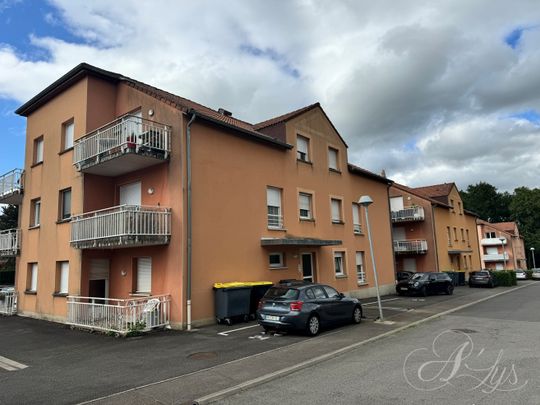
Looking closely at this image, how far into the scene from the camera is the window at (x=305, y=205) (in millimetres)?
18578

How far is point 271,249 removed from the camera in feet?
53.4

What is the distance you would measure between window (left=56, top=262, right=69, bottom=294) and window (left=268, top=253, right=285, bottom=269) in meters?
7.97

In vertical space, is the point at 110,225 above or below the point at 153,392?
above

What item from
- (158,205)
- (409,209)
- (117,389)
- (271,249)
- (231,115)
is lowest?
(117,389)

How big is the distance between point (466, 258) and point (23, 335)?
3958 cm

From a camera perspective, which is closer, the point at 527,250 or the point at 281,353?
the point at 281,353

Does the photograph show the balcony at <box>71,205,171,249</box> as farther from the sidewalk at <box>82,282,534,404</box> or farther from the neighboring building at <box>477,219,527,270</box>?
the neighboring building at <box>477,219,527,270</box>

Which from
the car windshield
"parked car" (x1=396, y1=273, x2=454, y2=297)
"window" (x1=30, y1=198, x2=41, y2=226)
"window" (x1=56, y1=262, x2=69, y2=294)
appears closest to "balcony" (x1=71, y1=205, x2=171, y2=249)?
"window" (x1=56, y1=262, x2=69, y2=294)

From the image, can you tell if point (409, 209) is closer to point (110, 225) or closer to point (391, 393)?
point (110, 225)

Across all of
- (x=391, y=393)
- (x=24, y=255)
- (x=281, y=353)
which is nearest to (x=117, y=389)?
(x=281, y=353)

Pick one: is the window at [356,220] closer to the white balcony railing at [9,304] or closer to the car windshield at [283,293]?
the car windshield at [283,293]

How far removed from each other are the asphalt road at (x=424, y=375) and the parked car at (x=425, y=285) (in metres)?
11.8

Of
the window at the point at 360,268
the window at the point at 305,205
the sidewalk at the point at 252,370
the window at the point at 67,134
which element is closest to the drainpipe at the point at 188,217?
the sidewalk at the point at 252,370

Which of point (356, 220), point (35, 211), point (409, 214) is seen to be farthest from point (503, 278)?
point (35, 211)
